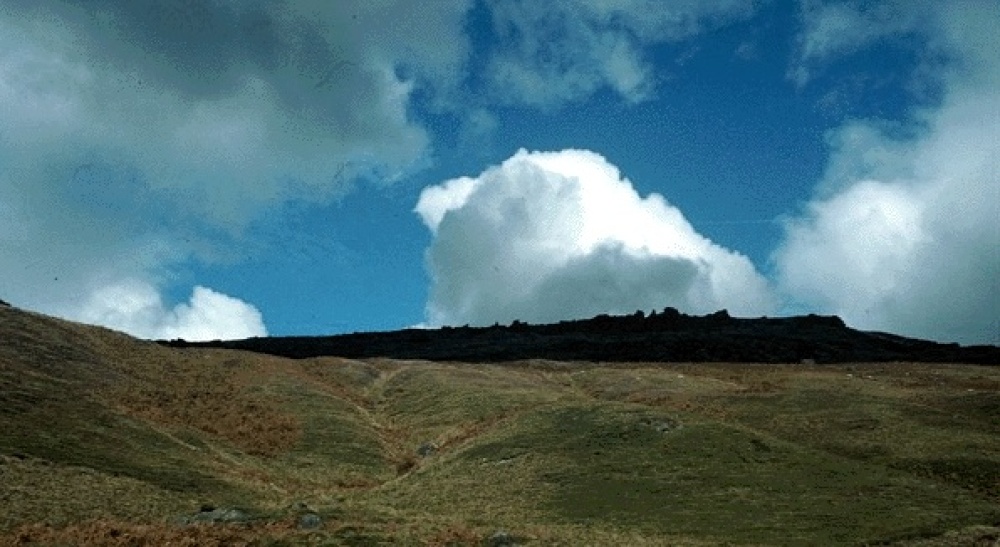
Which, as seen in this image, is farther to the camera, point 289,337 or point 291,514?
point 289,337

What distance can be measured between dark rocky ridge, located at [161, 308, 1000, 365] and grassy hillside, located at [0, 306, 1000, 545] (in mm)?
43022

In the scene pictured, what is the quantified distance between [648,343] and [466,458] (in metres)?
84.6

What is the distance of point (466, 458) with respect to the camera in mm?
52125

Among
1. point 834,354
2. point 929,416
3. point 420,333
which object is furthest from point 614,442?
point 420,333

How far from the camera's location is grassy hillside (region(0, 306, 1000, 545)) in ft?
107

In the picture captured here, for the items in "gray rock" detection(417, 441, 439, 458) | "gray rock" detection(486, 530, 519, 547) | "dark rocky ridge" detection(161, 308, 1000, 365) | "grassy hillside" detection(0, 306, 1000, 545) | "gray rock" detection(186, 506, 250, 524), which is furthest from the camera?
"dark rocky ridge" detection(161, 308, 1000, 365)

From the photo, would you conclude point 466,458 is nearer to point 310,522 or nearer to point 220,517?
point 220,517

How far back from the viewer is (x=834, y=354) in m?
127

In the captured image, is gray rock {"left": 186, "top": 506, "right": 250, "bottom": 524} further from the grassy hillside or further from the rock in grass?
the grassy hillside

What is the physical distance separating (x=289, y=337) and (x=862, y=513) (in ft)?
464

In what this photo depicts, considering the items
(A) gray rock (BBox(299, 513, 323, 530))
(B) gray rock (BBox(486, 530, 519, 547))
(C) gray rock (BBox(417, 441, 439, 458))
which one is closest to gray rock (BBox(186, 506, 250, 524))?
(A) gray rock (BBox(299, 513, 323, 530))

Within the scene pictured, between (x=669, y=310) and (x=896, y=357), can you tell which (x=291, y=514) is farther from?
(x=669, y=310)

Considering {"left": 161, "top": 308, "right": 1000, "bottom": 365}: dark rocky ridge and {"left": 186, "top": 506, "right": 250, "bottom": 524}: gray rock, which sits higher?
{"left": 161, "top": 308, "right": 1000, "bottom": 365}: dark rocky ridge

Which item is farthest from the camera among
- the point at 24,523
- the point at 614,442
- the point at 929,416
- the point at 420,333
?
the point at 420,333
